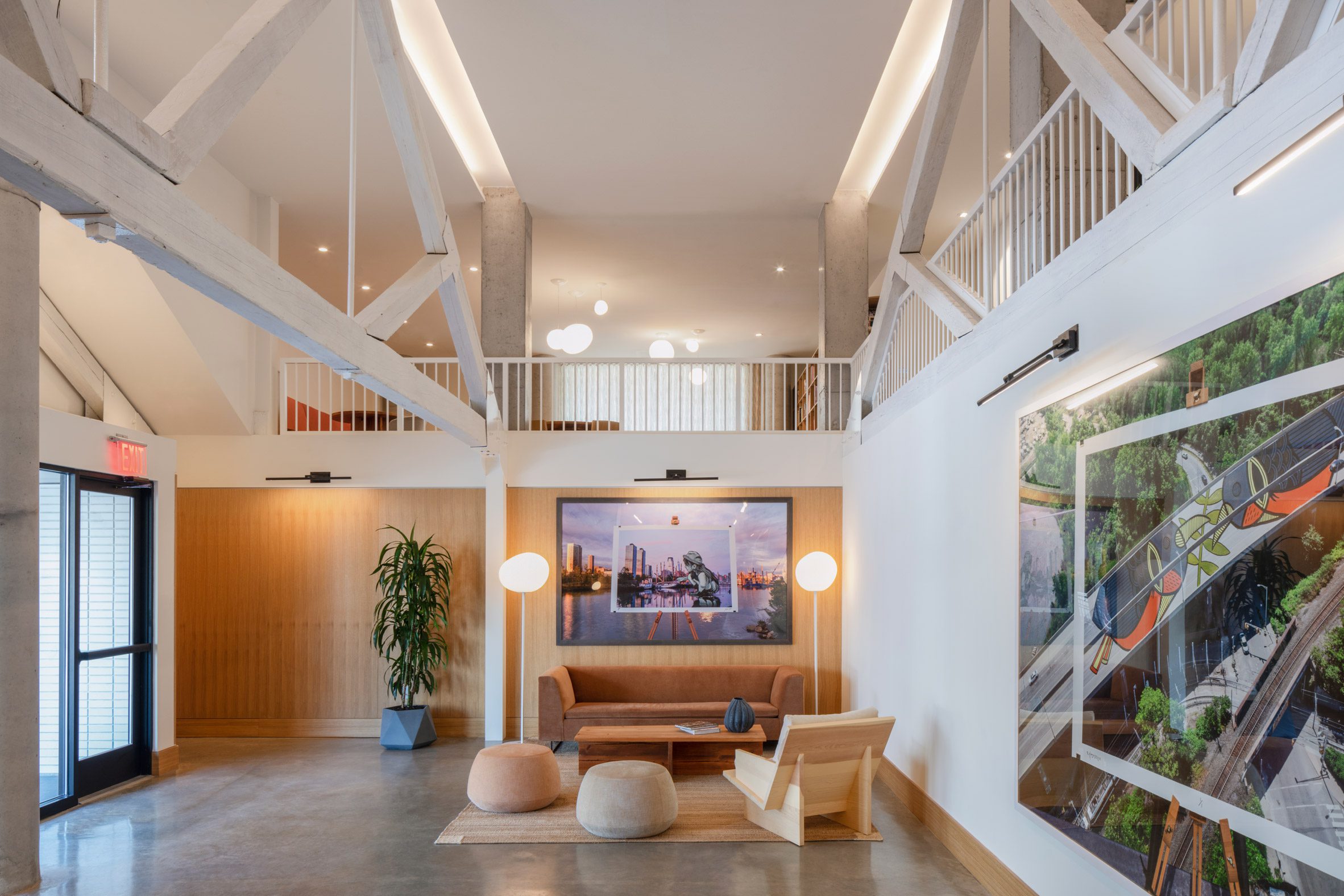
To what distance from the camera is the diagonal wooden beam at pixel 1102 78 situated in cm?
375

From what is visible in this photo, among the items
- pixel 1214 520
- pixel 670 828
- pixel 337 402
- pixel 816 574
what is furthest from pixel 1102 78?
pixel 337 402

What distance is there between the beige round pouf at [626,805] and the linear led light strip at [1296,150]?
5.02 m

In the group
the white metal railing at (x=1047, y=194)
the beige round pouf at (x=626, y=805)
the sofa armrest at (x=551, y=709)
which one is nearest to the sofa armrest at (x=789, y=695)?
the sofa armrest at (x=551, y=709)

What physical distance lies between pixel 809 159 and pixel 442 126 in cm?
377

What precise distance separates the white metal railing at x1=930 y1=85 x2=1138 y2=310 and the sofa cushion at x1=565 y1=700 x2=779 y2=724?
15.3 feet

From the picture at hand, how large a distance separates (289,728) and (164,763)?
1.93 meters

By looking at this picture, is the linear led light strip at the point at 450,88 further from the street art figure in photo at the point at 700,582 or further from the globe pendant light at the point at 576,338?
the street art figure in photo at the point at 700,582

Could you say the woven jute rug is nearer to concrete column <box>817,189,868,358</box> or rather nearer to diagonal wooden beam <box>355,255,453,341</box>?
diagonal wooden beam <box>355,255,453,341</box>

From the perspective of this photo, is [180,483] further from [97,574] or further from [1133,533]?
[1133,533]

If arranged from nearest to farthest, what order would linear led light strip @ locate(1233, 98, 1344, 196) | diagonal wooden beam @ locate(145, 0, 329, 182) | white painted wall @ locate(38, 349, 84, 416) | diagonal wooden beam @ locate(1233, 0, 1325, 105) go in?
linear led light strip @ locate(1233, 98, 1344, 196), diagonal wooden beam @ locate(1233, 0, 1325, 105), diagonal wooden beam @ locate(145, 0, 329, 182), white painted wall @ locate(38, 349, 84, 416)

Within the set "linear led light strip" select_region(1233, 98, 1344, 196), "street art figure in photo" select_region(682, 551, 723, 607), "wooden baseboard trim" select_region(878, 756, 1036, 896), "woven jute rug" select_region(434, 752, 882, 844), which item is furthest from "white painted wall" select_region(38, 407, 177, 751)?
"linear led light strip" select_region(1233, 98, 1344, 196)

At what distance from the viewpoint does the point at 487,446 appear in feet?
31.6

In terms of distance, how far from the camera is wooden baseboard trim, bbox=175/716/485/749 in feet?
33.0

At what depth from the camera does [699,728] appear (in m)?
8.36
